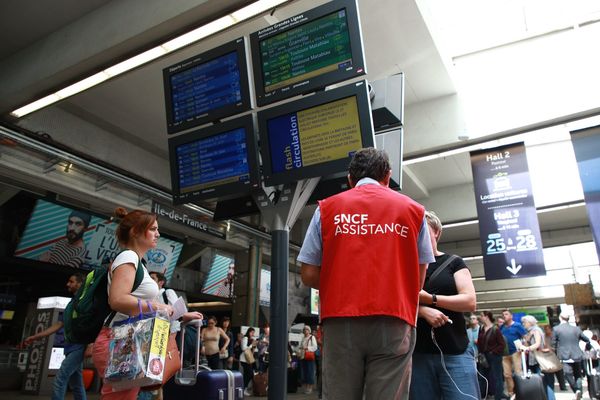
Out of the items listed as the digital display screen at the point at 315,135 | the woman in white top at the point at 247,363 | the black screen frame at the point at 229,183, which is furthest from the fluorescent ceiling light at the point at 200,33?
the woman in white top at the point at 247,363

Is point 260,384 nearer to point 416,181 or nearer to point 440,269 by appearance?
point 416,181

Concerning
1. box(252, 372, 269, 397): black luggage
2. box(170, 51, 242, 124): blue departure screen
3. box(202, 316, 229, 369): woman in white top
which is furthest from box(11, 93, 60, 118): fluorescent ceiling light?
box(252, 372, 269, 397): black luggage

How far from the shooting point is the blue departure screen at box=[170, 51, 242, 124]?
4.78 meters

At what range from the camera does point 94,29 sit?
23.2ft

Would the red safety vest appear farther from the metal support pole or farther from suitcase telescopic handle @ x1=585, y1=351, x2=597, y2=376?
suitcase telescopic handle @ x1=585, y1=351, x2=597, y2=376

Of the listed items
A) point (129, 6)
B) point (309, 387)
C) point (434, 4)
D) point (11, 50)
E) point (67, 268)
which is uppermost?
point (434, 4)

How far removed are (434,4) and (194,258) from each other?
36.9 feet

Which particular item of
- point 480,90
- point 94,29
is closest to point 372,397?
point 94,29

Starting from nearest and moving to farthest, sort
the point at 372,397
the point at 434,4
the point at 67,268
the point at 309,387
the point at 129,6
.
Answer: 1. the point at 372,397
2. the point at 129,6
3. the point at 434,4
4. the point at 67,268
5. the point at 309,387

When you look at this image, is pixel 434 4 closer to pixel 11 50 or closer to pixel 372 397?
pixel 11 50

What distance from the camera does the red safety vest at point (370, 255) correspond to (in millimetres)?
1777

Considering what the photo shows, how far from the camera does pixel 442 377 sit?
2.41m

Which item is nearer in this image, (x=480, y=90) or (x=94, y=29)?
(x=94, y=29)

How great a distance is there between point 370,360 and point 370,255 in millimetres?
404
